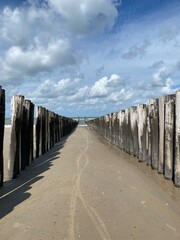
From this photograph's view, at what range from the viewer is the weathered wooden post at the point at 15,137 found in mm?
6559

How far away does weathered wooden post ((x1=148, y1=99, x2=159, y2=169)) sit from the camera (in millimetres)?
7742

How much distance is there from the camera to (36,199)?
4.57 meters

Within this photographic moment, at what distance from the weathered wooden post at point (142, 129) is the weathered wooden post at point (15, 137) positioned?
3237 millimetres

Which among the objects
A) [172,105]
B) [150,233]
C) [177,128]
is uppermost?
[172,105]

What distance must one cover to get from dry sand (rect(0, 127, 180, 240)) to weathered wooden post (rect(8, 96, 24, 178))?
1.18 feet

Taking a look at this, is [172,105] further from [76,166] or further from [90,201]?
[90,201]

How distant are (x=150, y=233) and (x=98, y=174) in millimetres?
2527

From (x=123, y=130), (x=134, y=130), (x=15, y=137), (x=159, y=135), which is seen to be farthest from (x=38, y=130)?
(x=123, y=130)

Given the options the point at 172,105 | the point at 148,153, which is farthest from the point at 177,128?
the point at 148,153

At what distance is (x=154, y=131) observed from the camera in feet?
25.8

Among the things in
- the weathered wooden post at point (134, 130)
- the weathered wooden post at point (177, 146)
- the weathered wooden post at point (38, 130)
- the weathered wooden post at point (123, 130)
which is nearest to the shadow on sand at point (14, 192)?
the weathered wooden post at point (177, 146)

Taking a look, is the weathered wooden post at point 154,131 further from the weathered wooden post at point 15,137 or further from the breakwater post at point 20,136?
the weathered wooden post at point 15,137

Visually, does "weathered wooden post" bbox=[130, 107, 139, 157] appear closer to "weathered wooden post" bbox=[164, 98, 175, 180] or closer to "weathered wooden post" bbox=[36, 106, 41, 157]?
"weathered wooden post" bbox=[36, 106, 41, 157]

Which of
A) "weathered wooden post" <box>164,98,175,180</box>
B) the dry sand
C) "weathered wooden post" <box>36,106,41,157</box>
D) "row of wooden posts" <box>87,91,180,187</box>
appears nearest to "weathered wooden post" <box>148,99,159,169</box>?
"row of wooden posts" <box>87,91,180,187</box>
